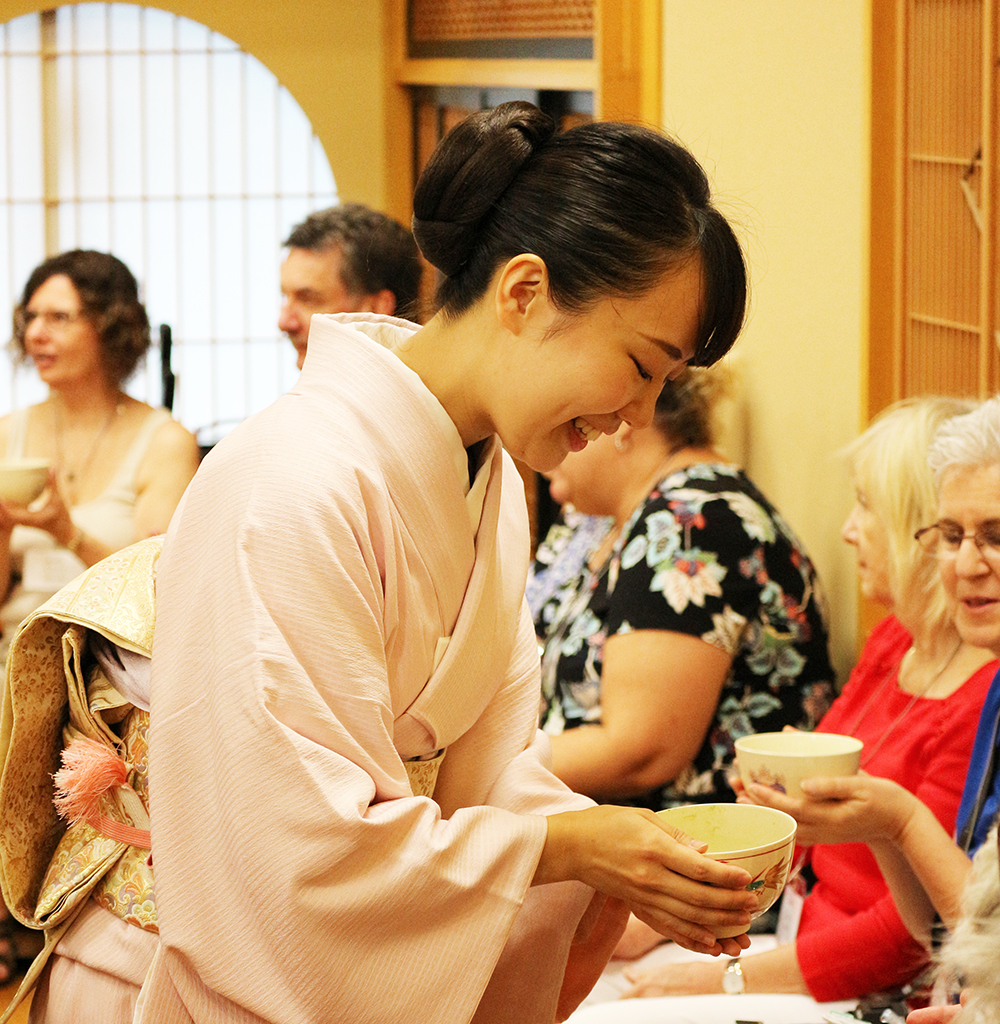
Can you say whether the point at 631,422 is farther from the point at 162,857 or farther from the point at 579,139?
the point at 162,857

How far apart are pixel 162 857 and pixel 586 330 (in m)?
0.52

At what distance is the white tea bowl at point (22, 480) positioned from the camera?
257cm

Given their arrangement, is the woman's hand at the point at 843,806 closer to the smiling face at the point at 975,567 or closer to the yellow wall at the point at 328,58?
the smiling face at the point at 975,567

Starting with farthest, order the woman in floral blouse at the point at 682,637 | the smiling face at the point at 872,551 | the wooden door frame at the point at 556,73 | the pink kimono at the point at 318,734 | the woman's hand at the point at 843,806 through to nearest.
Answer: the wooden door frame at the point at 556,73 < the woman in floral blouse at the point at 682,637 < the smiling face at the point at 872,551 < the woman's hand at the point at 843,806 < the pink kimono at the point at 318,734

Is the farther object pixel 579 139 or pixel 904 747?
pixel 904 747

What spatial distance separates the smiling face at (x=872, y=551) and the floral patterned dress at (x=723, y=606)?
233 millimetres

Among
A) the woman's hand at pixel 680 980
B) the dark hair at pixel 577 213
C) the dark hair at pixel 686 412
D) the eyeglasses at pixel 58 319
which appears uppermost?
the dark hair at pixel 577 213

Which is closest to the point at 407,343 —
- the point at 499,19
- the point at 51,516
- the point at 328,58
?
the point at 51,516

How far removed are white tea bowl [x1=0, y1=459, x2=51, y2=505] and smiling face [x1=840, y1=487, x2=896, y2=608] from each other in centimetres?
156

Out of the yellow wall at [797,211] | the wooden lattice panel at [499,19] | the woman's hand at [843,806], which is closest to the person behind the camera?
the woman's hand at [843,806]

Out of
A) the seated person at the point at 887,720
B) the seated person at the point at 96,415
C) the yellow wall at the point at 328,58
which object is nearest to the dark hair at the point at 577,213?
the seated person at the point at 887,720

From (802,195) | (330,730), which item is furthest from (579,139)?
(802,195)

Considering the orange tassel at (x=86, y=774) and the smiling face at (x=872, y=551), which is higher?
the smiling face at (x=872, y=551)

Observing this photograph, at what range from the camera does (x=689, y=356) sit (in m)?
1.12
